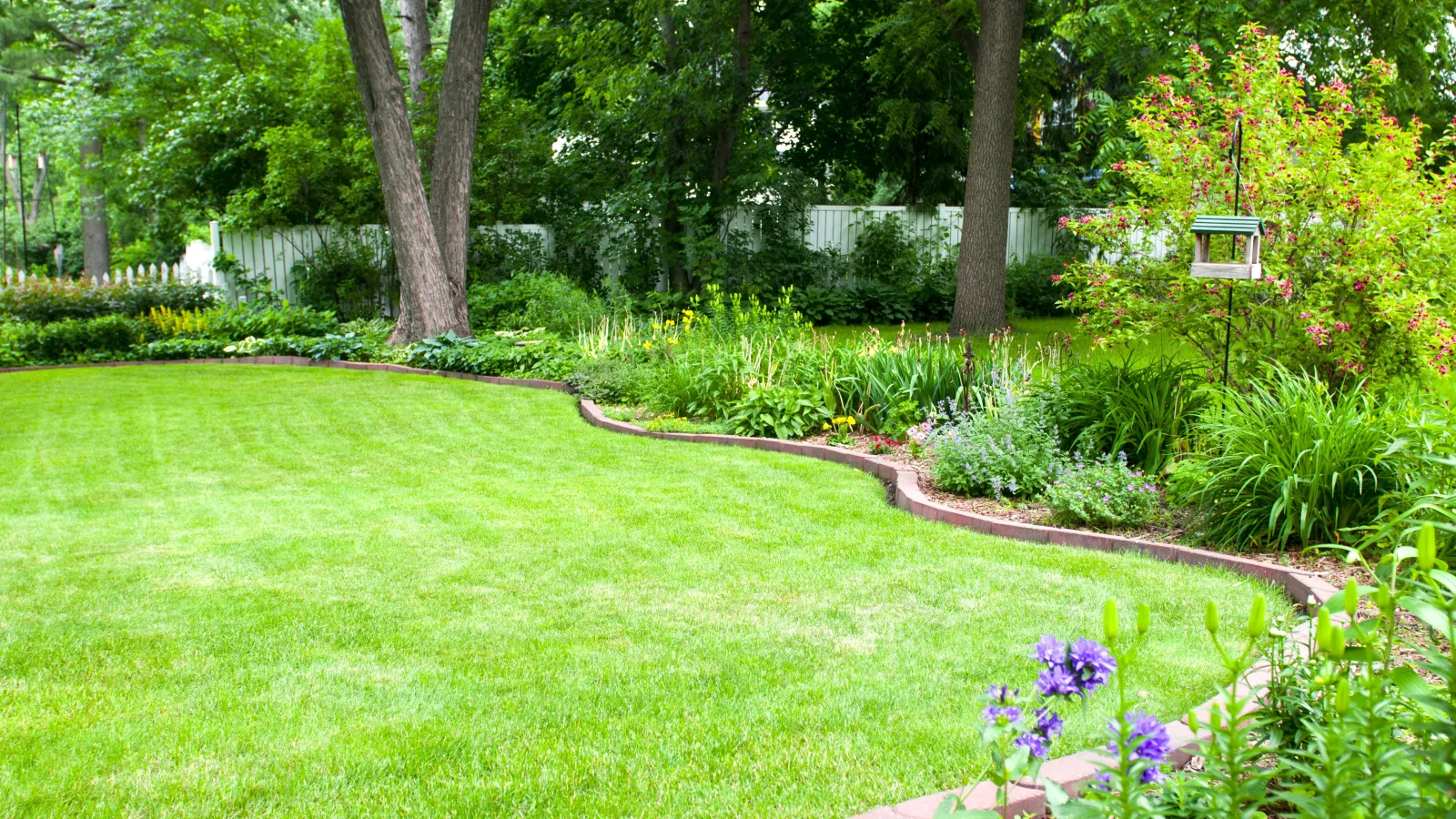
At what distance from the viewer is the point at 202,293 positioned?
608 inches

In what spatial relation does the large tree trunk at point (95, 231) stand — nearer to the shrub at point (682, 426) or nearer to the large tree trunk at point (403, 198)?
the large tree trunk at point (403, 198)

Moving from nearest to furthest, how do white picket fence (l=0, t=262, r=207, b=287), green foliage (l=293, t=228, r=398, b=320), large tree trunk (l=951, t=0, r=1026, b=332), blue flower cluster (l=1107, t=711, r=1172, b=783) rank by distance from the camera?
blue flower cluster (l=1107, t=711, r=1172, b=783)
large tree trunk (l=951, t=0, r=1026, b=332)
white picket fence (l=0, t=262, r=207, b=287)
green foliage (l=293, t=228, r=398, b=320)

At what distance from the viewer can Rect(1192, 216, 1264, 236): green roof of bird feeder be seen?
5.73m

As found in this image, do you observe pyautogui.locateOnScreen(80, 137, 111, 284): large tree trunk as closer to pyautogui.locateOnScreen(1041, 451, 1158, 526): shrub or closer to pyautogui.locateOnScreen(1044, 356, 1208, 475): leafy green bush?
pyautogui.locateOnScreen(1044, 356, 1208, 475): leafy green bush

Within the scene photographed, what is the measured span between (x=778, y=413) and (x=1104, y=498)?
307 centimetres

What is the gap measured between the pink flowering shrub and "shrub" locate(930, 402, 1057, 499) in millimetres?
966

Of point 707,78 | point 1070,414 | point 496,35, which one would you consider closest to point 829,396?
point 1070,414

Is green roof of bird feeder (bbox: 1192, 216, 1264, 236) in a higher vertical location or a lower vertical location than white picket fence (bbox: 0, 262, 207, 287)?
higher

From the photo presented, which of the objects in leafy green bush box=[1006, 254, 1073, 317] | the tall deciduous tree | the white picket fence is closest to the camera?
the tall deciduous tree

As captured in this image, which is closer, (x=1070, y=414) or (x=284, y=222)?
(x=1070, y=414)

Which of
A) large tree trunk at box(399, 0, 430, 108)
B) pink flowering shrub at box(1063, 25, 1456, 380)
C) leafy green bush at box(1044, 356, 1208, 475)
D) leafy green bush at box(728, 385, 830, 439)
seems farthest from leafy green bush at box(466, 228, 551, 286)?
leafy green bush at box(1044, 356, 1208, 475)

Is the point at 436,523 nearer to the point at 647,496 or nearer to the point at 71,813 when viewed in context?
the point at 647,496

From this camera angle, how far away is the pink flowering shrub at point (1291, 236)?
231 inches

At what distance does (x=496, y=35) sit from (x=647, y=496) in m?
16.6
